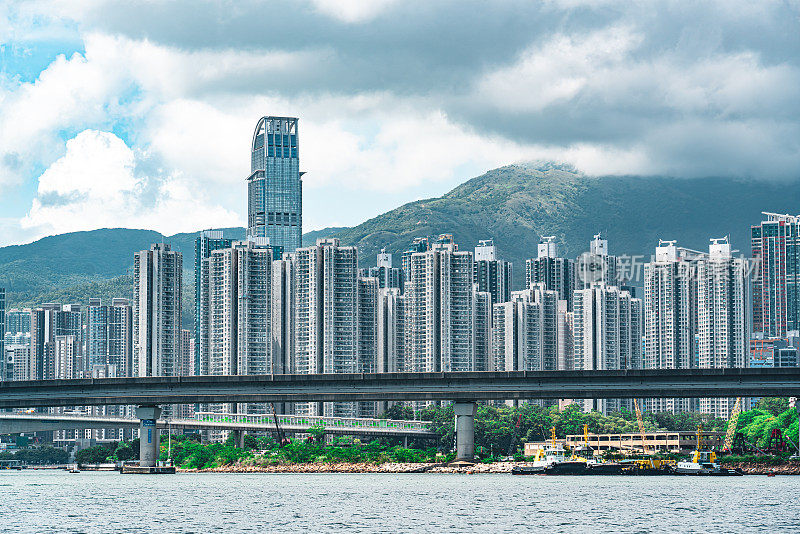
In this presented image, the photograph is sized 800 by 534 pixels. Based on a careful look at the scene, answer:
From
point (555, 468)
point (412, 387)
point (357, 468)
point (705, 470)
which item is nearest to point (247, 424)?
point (357, 468)

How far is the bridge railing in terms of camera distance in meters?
162

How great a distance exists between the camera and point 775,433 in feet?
442

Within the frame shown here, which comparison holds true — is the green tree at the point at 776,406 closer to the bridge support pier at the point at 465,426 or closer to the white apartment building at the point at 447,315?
the white apartment building at the point at 447,315

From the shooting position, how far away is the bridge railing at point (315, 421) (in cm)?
16209

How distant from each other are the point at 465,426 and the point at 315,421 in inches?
2341

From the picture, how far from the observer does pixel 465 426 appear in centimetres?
→ 10988

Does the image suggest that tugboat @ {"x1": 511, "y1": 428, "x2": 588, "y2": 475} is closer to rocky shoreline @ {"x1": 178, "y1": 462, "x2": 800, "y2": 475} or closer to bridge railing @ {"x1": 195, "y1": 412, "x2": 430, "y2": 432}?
rocky shoreline @ {"x1": 178, "y1": 462, "x2": 800, "y2": 475}

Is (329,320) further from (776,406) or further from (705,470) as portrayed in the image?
(705,470)

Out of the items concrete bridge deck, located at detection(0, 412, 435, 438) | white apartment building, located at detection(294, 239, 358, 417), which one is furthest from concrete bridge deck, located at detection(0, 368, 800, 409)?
white apartment building, located at detection(294, 239, 358, 417)

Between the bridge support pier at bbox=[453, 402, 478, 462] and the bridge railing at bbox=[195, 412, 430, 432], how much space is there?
175 feet

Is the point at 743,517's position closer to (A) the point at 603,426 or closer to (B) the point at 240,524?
(B) the point at 240,524

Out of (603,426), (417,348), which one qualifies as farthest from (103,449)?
(603,426)

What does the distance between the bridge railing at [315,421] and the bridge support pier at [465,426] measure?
53.4 meters

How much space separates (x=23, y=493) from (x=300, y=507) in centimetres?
3383
